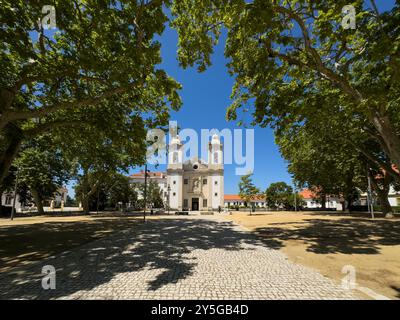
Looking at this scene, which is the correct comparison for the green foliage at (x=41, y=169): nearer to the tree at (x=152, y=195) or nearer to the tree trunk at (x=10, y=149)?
the tree trunk at (x=10, y=149)

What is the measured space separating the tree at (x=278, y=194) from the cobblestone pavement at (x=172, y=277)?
67753 mm

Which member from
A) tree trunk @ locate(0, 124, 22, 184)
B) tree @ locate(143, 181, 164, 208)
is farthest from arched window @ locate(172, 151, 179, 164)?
tree trunk @ locate(0, 124, 22, 184)

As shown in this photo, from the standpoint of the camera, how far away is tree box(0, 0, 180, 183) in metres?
7.17

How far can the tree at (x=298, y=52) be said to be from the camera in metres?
7.09

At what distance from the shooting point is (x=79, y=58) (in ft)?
25.8

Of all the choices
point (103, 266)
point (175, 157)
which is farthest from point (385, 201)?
point (175, 157)

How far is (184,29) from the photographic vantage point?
392 inches

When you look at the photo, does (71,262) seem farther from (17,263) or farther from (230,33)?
(230,33)

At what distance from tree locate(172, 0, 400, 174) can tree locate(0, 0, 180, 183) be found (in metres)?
2.04

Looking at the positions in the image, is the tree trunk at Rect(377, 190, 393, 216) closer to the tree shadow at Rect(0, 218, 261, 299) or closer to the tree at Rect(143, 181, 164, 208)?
the tree shadow at Rect(0, 218, 261, 299)

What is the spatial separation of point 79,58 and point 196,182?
52575 mm

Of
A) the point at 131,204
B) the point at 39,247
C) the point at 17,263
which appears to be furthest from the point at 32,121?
the point at 131,204

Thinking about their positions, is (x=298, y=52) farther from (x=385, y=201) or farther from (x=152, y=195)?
(x=152, y=195)

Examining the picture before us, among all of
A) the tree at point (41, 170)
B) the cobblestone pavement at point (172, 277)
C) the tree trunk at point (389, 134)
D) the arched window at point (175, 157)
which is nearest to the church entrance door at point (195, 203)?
the arched window at point (175, 157)
